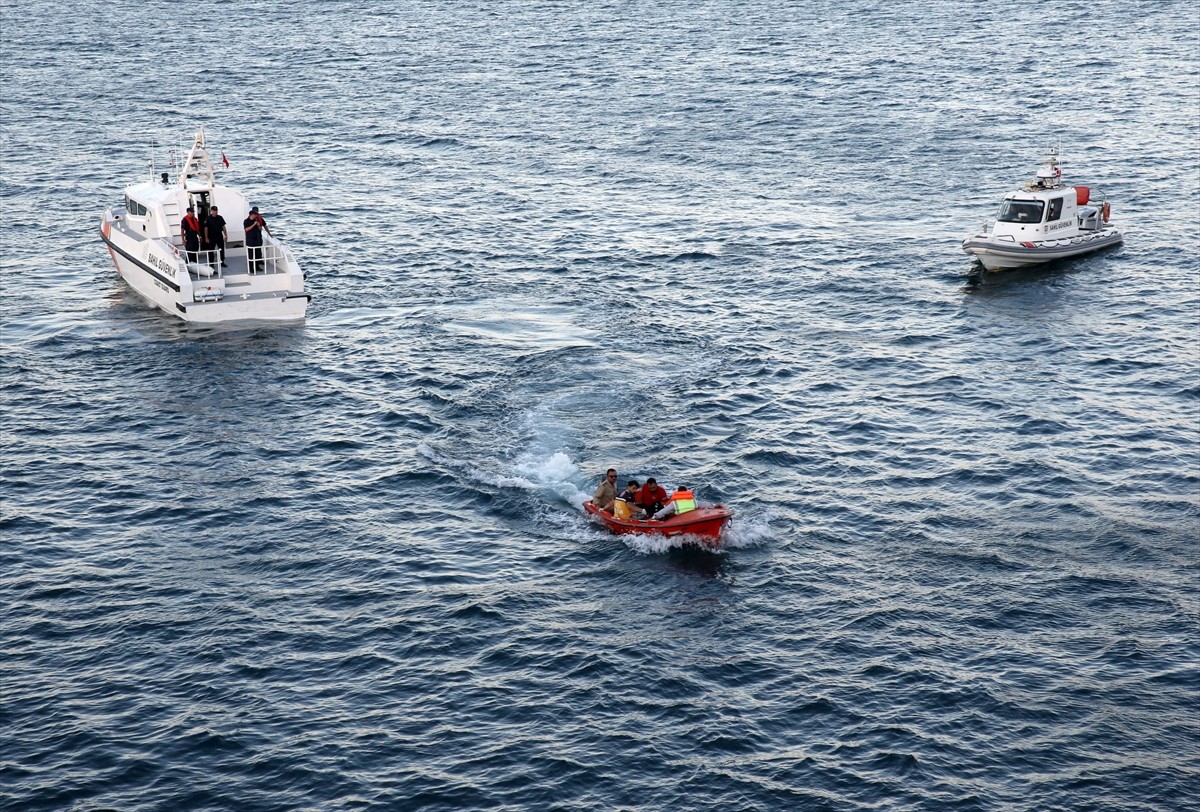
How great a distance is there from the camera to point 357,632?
1228 inches

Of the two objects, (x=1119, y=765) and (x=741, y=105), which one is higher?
(x=741, y=105)

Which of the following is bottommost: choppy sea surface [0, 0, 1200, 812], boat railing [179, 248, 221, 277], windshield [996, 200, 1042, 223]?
choppy sea surface [0, 0, 1200, 812]

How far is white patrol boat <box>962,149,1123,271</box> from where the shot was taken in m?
54.3

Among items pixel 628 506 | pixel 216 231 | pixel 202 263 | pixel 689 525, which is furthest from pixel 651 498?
pixel 216 231

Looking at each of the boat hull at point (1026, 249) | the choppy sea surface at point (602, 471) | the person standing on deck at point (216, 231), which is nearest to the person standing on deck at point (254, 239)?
the person standing on deck at point (216, 231)

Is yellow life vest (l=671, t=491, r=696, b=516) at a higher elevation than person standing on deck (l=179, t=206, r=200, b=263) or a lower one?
lower

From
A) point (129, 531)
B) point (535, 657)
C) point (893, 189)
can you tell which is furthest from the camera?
point (893, 189)

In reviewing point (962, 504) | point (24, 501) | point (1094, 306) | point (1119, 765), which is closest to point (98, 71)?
point (24, 501)

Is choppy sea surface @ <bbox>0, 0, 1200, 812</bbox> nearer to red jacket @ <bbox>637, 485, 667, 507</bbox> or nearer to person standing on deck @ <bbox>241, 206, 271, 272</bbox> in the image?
red jacket @ <bbox>637, 485, 667, 507</bbox>

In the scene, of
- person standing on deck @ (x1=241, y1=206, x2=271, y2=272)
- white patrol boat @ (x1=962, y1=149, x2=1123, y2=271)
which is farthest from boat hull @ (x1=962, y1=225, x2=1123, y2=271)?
person standing on deck @ (x1=241, y1=206, x2=271, y2=272)

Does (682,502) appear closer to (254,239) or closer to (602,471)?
(602,471)

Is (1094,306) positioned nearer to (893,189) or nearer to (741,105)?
(893,189)

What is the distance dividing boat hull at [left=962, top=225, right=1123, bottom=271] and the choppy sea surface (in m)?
0.73

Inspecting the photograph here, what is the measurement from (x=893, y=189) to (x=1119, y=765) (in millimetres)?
42180
